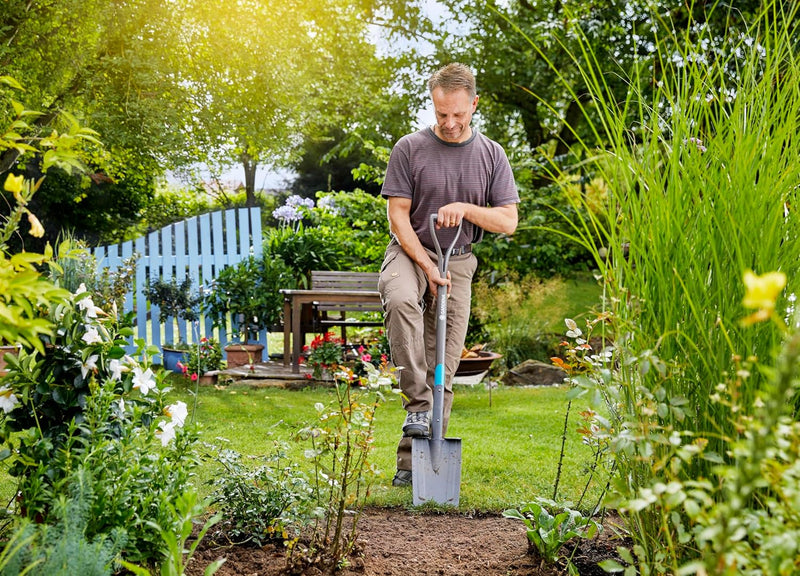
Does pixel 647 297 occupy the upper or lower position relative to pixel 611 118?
lower

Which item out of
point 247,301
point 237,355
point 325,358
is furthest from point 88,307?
point 247,301

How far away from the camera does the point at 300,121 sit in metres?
8.45

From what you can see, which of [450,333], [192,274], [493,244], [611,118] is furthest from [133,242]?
[611,118]

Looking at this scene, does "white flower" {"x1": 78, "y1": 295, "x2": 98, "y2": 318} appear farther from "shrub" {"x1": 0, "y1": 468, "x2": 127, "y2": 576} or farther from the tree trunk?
the tree trunk

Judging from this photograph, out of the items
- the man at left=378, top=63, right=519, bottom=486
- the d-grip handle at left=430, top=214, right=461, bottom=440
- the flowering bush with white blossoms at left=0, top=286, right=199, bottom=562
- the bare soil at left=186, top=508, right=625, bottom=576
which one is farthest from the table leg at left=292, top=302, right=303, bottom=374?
the flowering bush with white blossoms at left=0, top=286, right=199, bottom=562

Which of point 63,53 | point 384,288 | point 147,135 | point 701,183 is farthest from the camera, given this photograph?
point 147,135

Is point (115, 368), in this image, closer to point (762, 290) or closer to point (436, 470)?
point (436, 470)

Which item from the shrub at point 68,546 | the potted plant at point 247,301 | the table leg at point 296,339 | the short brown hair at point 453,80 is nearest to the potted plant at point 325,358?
the table leg at point 296,339

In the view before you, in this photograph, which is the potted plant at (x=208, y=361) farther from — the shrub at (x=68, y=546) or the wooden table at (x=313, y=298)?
the shrub at (x=68, y=546)

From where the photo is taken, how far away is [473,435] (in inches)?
182

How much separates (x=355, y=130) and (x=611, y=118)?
10022 mm

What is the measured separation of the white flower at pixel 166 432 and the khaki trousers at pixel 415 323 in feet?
4.18

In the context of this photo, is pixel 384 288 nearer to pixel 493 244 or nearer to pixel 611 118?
pixel 611 118

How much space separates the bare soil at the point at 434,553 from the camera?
81.0 inches
